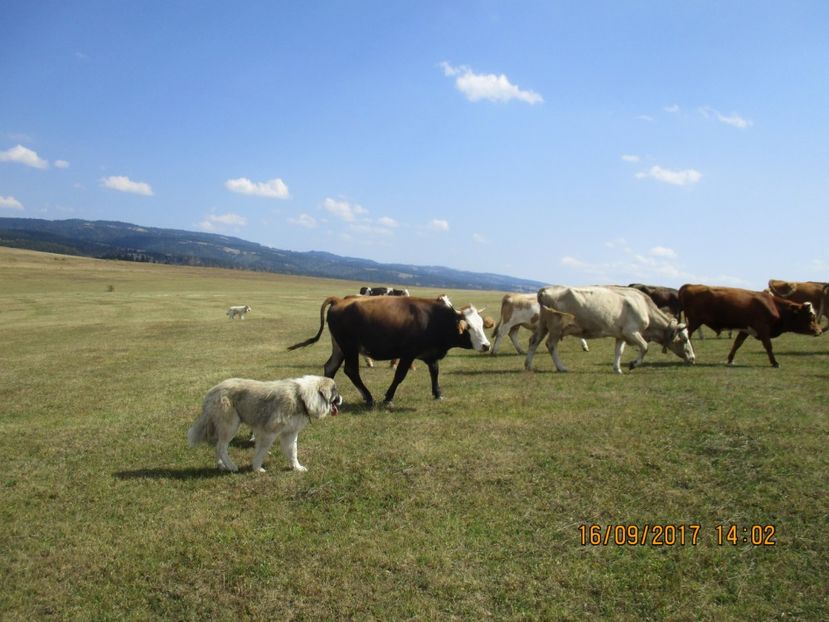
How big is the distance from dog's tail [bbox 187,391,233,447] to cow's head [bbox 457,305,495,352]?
5759 millimetres

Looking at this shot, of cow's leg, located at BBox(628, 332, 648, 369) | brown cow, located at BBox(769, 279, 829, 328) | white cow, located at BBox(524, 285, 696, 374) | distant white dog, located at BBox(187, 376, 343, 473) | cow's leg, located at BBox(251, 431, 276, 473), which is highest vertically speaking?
brown cow, located at BBox(769, 279, 829, 328)

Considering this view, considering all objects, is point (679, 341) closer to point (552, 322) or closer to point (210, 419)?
point (552, 322)

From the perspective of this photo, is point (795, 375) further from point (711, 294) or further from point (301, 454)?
point (301, 454)

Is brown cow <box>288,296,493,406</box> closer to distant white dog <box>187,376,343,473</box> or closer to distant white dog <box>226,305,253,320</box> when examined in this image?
distant white dog <box>187,376,343,473</box>

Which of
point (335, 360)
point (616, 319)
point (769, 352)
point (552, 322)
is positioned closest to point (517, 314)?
point (552, 322)

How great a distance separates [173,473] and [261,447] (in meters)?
1.59

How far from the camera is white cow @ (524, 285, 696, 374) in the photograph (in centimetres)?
1666

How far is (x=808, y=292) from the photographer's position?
23984mm

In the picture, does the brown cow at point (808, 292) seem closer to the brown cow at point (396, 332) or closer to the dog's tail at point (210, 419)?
the brown cow at point (396, 332)

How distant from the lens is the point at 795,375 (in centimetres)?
1455

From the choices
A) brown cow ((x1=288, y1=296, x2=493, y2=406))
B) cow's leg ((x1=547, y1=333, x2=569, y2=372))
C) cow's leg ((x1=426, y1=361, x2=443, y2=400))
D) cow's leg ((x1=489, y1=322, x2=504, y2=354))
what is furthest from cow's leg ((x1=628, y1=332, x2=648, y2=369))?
cow's leg ((x1=426, y1=361, x2=443, y2=400))

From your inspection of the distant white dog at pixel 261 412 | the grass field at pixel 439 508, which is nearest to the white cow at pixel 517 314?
the grass field at pixel 439 508

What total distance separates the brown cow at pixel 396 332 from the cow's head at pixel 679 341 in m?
8.12

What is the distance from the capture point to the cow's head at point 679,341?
17.3 meters
